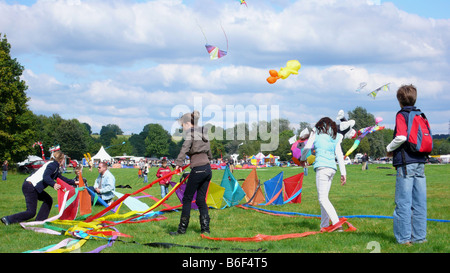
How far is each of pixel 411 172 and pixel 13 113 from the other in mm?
45708

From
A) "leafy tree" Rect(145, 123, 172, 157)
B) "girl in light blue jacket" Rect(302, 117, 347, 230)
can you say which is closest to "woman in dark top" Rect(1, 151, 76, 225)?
"girl in light blue jacket" Rect(302, 117, 347, 230)

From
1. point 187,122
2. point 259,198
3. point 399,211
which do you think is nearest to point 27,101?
point 259,198

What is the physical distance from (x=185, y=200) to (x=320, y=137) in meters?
2.64

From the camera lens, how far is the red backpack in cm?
644

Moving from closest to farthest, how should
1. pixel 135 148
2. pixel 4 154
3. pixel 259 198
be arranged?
pixel 259 198, pixel 4 154, pixel 135 148

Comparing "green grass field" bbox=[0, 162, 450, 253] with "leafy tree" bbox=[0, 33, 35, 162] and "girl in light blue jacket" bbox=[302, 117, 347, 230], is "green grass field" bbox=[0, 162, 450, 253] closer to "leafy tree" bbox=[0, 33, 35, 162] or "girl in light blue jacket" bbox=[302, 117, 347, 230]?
"girl in light blue jacket" bbox=[302, 117, 347, 230]

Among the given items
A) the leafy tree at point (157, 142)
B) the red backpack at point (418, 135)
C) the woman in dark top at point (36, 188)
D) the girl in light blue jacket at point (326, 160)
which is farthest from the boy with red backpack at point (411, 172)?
the leafy tree at point (157, 142)

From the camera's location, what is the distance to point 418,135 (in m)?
6.44

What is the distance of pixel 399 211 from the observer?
6.55 m

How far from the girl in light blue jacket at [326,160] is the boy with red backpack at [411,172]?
118 cm

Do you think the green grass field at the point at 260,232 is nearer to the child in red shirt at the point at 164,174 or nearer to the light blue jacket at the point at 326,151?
the light blue jacket at the point at 326,151

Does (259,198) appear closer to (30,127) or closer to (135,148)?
(30,127)

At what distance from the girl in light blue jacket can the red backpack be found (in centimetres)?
139

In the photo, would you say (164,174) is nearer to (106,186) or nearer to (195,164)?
(106,186)
